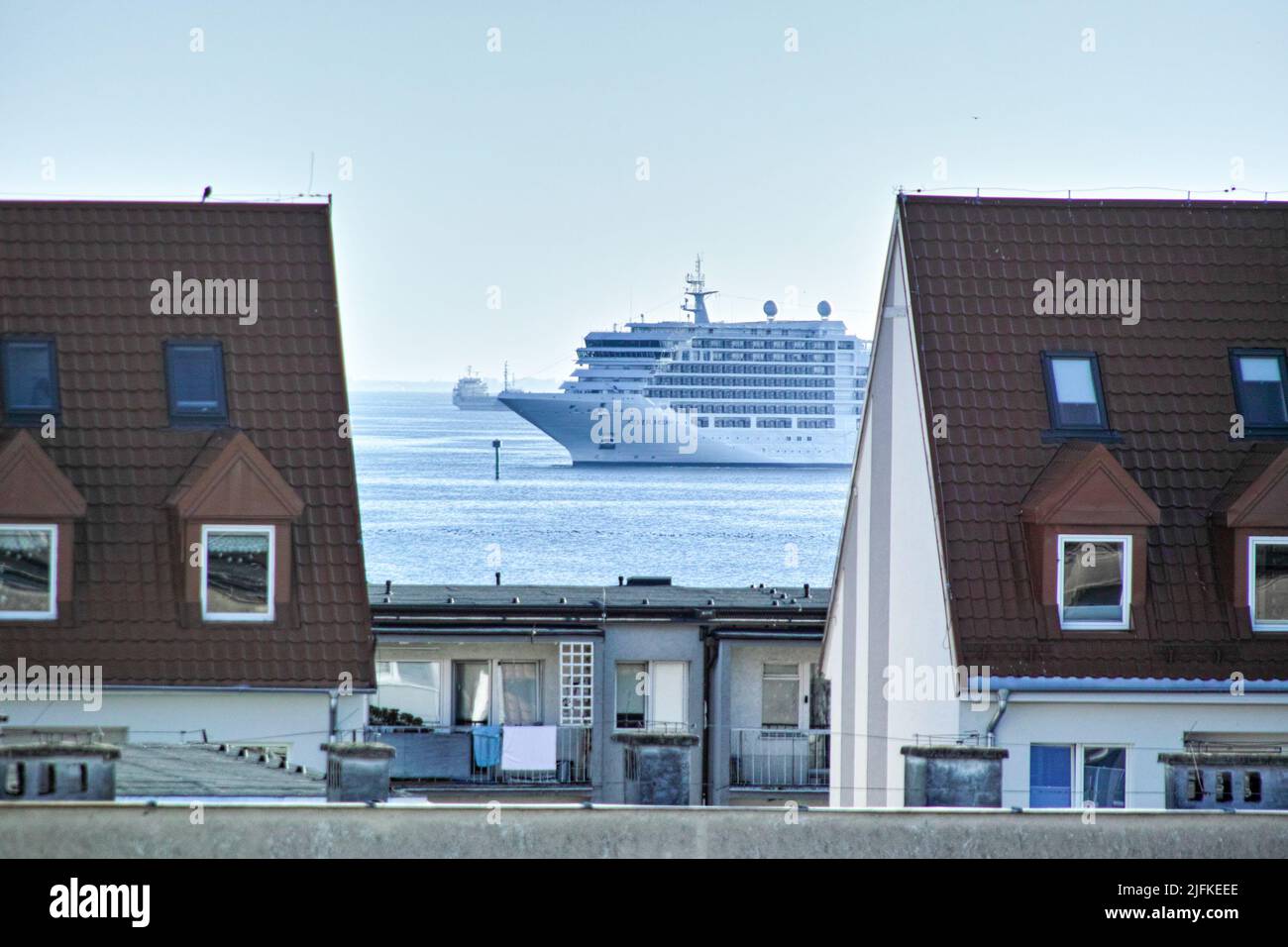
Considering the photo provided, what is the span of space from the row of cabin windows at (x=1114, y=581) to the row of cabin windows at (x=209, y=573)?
6.97m

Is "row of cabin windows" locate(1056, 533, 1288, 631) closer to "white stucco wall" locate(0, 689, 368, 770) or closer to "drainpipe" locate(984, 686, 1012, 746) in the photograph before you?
"drainpipe" locate(984, 686, 1012, 746)

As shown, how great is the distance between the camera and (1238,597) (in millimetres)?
19578

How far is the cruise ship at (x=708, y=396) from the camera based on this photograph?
168250 millimetres

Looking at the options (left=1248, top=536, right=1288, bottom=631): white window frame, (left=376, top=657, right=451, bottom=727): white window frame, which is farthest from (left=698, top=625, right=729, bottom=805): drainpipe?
(left=1248, top=536, right=1288, bottom=631): white window frame

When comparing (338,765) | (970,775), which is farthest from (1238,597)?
(338,765)

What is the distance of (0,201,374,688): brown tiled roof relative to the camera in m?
19.2

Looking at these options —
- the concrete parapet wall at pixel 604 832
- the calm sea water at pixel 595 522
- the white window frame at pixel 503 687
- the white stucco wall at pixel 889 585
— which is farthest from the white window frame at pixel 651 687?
the calm sea water at pixel 595 522

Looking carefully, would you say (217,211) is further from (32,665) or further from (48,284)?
(32,665)

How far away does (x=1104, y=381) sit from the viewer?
67.8 ft

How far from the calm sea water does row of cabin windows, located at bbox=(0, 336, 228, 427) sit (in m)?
56.7

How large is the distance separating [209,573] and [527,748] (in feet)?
21.5

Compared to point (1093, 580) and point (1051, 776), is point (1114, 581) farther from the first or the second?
point (1051, 776)

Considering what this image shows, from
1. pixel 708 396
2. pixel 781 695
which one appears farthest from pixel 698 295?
pixel 781 695
